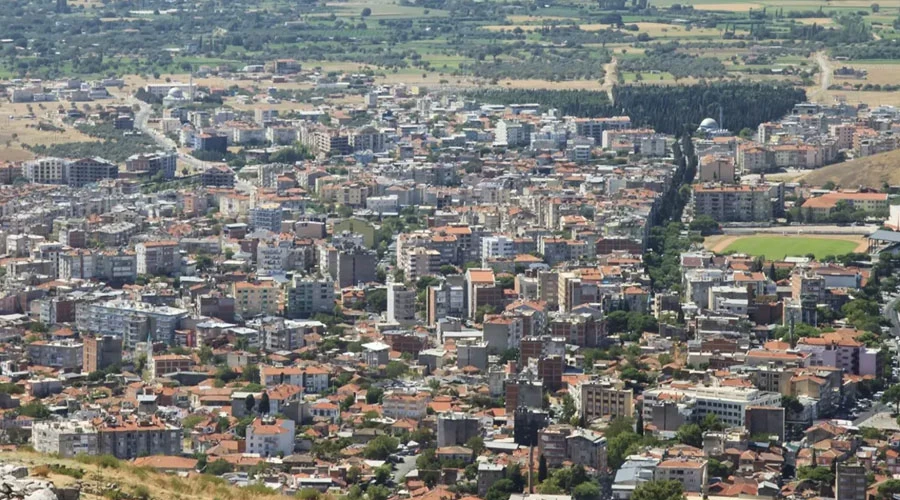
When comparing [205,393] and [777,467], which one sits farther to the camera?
[205,393]

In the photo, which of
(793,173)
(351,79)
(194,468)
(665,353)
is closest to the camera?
(194,468)

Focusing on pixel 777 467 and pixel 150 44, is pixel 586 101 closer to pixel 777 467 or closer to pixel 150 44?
pixel 150 44

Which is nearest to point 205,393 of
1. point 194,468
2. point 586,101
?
point 194,468

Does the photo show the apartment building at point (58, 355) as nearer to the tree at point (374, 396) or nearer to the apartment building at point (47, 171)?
the tree at point (374, 396)

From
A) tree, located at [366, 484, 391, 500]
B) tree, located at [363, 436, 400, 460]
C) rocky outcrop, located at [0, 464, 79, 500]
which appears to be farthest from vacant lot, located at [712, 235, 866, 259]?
rocky outcrop, located at [0, 464, 79, 500]

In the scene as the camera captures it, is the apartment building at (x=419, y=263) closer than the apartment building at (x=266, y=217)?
Yes

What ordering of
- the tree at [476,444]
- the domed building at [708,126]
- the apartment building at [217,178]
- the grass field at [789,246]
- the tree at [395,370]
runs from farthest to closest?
the domed building at [708,126]
the apartment building at [217,178]
the grass field at [789,246]
the tree at [395,370]
the tree at [476,444]

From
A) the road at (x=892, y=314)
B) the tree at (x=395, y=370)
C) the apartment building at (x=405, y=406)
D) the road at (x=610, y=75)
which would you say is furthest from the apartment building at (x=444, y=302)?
the road at (x=610, y=75)
